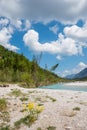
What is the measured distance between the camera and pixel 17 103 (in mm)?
22422

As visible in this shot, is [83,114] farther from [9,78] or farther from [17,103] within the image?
[9,78]

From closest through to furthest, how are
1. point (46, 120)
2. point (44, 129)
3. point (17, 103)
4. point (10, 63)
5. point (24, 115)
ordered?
1. point (44, 129)
2. point (46, 120)
3. point (24, 115)
4. point (17, 103)
5. point (10, 63)

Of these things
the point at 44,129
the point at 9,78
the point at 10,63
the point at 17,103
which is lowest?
the point at 44,129

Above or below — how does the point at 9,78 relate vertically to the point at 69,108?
above

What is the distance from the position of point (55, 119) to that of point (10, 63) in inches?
5101

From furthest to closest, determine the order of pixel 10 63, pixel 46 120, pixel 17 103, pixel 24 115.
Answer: pixel 10 63, pixel 17 103, pixel 24 115, pixel 46 120

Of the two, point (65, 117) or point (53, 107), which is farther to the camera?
point (53, 107)

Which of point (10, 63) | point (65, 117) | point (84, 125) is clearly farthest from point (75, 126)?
point (10, 63)

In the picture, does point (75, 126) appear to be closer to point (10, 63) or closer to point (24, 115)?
point (24, 115)

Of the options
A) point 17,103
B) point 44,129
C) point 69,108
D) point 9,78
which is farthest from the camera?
point 9,78

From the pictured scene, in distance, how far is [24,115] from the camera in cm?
1820

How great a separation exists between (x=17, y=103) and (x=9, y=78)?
8976 centimetres

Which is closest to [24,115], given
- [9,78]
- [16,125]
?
[16,125]

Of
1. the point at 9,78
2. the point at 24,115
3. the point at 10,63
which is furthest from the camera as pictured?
the point at 10,63
